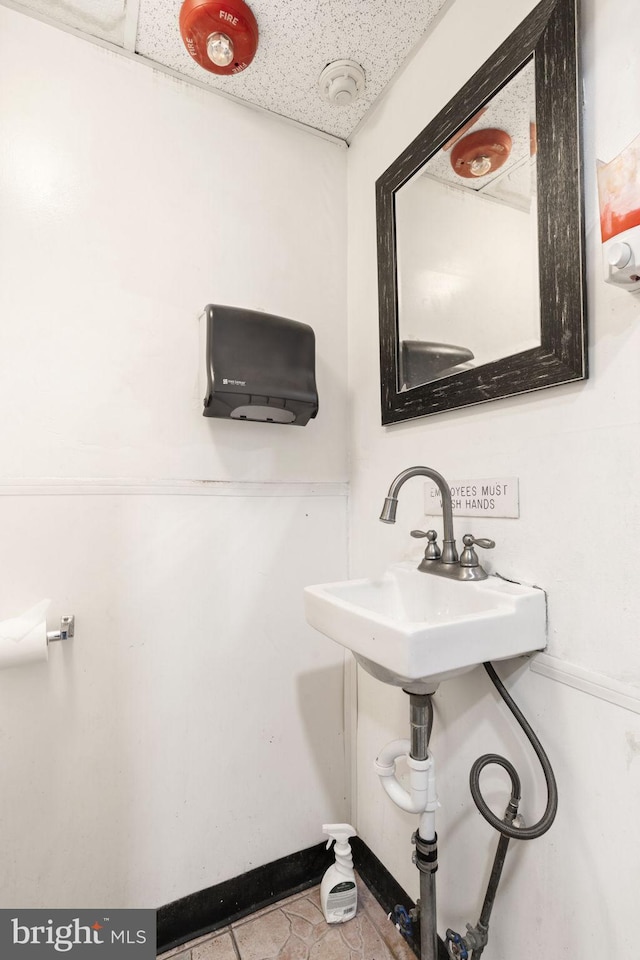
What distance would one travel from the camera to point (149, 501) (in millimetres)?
1178

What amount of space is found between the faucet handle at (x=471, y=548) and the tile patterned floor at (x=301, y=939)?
100cm

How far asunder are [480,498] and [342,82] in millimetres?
1215

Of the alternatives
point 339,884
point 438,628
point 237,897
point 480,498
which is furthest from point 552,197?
point 237,897

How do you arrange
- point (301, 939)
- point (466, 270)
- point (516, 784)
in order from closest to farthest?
point (516, 784) → point (466, 270) → point (301, 939)

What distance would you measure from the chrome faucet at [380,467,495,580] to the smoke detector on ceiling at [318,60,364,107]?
1127 millimetres

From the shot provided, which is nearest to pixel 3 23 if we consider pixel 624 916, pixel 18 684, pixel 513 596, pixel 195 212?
pixel 195 212

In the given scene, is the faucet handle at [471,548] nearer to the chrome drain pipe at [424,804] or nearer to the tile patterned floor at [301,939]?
the chrome drain pipe at [424,804]

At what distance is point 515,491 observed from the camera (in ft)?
2.94

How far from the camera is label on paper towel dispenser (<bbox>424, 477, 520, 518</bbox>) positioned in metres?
0.90

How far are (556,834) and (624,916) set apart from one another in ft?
0.40

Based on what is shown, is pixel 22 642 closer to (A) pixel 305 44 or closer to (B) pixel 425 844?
(B) pixel 425 844

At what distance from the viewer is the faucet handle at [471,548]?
93cm

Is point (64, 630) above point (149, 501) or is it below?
below

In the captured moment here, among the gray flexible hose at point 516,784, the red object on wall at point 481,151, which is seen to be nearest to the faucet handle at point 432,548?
the gray flexible hose at point 516,784
